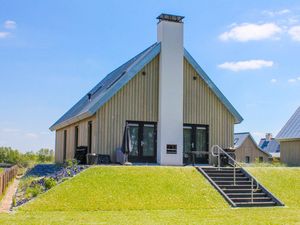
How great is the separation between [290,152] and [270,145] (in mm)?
29757

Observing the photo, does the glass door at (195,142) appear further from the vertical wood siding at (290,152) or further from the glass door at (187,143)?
the vertical wood siding at (290,152)

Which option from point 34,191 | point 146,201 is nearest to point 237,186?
point 146,201

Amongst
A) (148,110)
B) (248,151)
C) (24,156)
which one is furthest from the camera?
(248,151)

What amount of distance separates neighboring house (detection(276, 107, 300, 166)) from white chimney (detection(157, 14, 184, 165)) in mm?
10878

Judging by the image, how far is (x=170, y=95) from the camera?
2231 cm

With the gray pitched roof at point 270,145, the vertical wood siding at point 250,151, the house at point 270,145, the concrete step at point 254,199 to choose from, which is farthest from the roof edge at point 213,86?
the gray pitched roof at point 270,145

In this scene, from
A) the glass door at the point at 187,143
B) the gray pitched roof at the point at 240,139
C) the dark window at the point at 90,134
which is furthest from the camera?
the gray pitched roof at the point at 240,139

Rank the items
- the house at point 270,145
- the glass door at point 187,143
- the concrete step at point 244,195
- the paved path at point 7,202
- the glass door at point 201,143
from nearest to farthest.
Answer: the paved path at point 7,202 → the concrete step at point 244,195 → the glass door at point 187,143 → the glass door at point 201,143 → the house at point 270,145

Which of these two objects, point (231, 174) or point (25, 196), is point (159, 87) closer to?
point (231, 174)

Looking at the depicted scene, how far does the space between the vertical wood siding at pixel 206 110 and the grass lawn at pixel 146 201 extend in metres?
5.03

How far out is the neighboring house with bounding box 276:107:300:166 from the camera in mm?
30281

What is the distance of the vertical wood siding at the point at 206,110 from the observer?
23.3 m

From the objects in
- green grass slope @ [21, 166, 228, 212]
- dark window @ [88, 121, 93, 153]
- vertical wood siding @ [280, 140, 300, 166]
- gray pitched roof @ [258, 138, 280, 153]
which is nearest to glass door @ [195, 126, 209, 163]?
dark window @ [88, 121, 93, 153]

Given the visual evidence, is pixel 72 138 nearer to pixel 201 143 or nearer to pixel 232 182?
pixel 201 143
